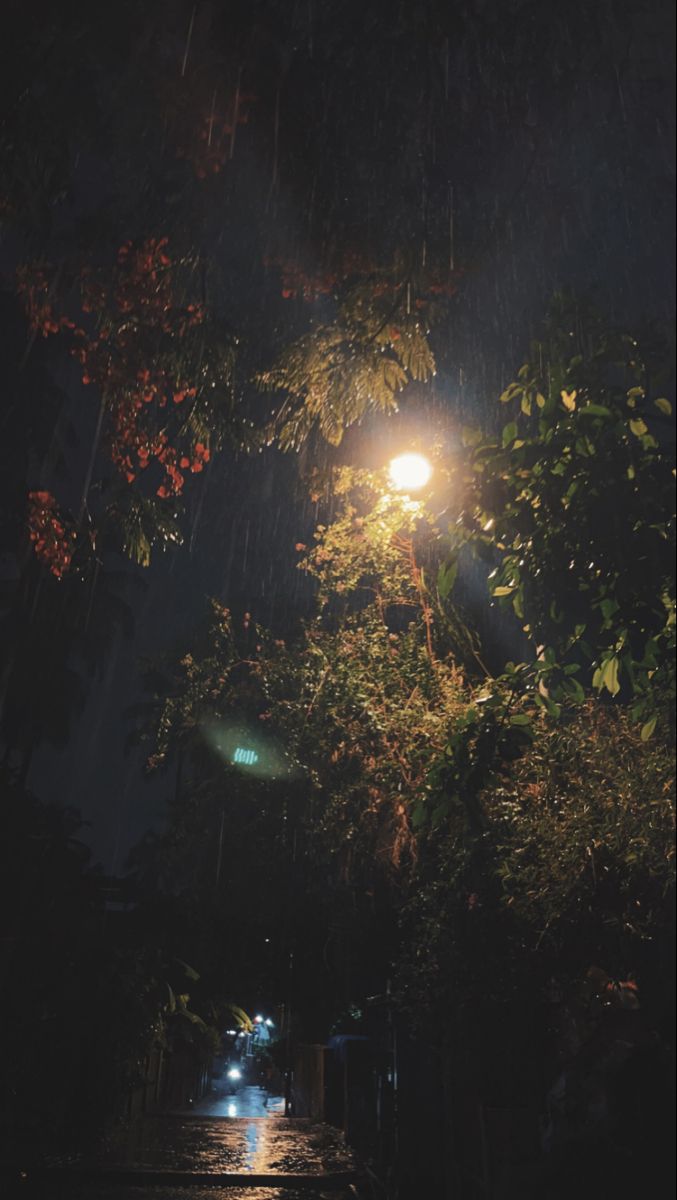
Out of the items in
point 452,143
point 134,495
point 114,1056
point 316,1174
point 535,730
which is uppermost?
point 452,143

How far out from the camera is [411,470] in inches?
298

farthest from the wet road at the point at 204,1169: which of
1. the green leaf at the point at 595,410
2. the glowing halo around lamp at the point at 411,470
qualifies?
the green leaf at the point at 595,410

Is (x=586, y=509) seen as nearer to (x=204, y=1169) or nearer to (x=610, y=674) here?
(x=610, y=674)

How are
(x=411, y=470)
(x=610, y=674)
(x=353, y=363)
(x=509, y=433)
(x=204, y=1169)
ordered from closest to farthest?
(x=509, y=433) < (x=610, y=674) < (x=411, y=470) < (x=353, y=363) < (x=204, y=1169)

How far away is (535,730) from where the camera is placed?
7242 millimetres

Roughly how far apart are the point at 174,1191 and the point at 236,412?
1039 cm

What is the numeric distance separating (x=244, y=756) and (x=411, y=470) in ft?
17.8

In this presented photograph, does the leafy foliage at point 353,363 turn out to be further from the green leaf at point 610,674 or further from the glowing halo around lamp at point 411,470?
the green leaf at point 610,674

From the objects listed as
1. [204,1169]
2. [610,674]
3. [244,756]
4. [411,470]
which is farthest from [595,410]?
[204,1169]

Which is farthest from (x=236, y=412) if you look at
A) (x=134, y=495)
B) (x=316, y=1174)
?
(x=316, y=1174)

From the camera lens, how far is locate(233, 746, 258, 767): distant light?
36.5 feet

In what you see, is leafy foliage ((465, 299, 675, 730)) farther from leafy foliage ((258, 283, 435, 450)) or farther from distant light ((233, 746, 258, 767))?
distant light ((233, 746, 258, 767))

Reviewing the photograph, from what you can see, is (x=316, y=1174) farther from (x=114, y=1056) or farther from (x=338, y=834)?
(x=338, y=834)

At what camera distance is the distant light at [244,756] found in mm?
11116
